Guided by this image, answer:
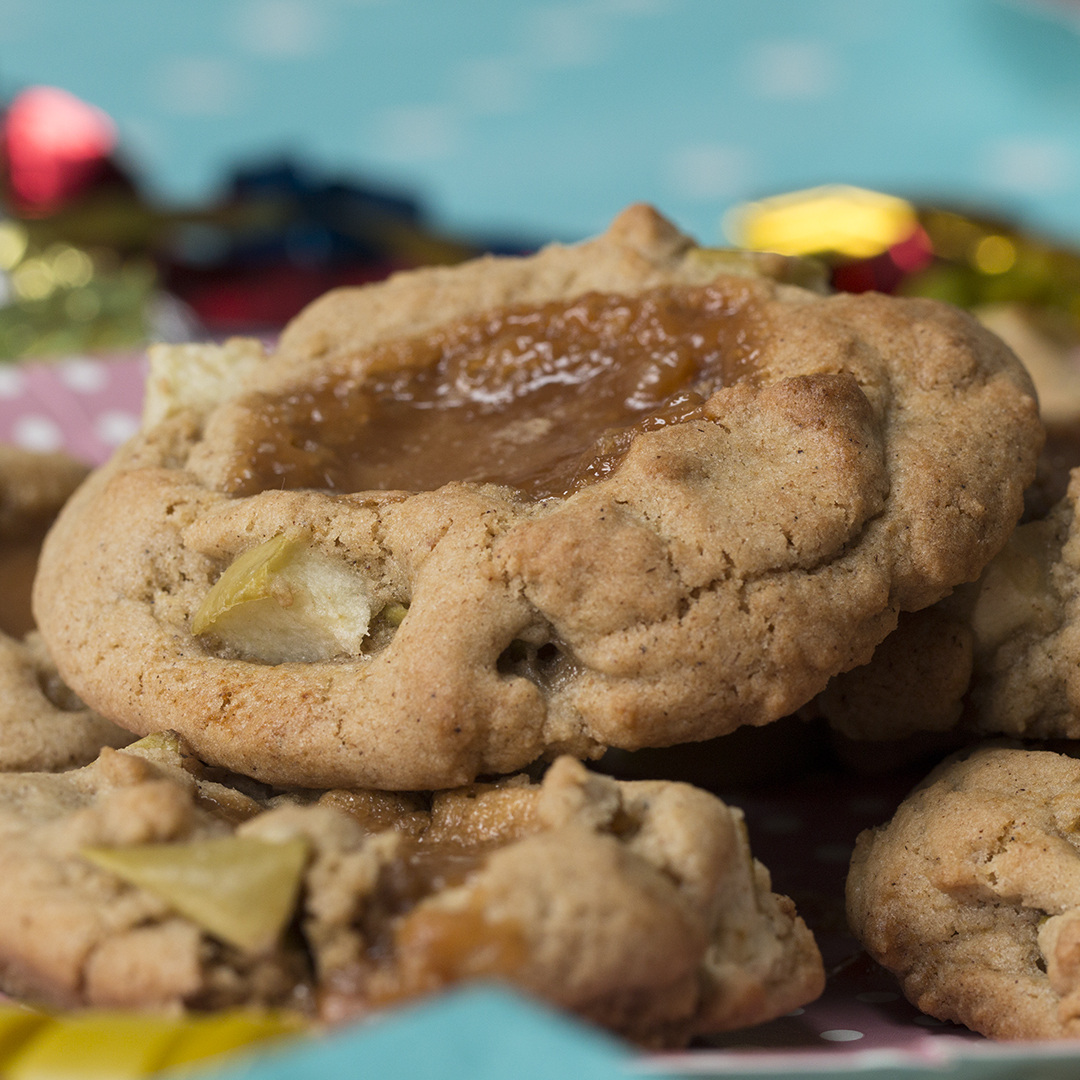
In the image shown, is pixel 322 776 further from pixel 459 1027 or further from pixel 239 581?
pixel 459 1027

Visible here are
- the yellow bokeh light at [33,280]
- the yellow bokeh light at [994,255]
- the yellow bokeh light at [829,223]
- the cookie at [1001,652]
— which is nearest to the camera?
the cookie at [1001,652]

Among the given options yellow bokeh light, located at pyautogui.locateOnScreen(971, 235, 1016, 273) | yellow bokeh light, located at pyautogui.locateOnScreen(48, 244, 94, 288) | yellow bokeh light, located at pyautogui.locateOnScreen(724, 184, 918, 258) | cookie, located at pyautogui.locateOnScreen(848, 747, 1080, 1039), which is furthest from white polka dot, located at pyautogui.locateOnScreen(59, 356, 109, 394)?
yellow bokeh light, located at pyautogui.locateOnScreen(971, 235, 1016, 273)

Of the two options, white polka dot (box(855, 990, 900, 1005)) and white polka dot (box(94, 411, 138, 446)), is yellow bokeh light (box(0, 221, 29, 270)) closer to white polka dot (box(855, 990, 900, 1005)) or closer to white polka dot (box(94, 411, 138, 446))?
white polka dot (box(94, 411, 138, 446))

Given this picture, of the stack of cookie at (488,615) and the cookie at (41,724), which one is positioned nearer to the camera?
the stack of cookie at (488,615)

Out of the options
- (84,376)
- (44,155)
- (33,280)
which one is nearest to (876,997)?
(84,376)

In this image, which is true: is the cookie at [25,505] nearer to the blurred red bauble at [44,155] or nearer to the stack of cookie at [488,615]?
the stack of cookie at [488,615]

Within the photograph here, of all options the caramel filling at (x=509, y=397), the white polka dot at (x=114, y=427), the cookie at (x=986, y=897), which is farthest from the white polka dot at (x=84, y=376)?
the cookie at (x=986, y=897)

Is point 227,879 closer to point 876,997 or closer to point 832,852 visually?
point 876,997

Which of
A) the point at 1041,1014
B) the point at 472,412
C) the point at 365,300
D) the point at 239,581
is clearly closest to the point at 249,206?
the point at 365,300
